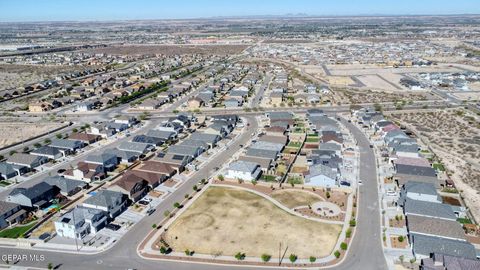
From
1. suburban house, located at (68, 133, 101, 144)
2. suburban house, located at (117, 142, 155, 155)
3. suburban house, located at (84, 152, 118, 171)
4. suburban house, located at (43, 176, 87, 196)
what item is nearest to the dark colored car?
suburban house, located at (43, 176, 87, 196)

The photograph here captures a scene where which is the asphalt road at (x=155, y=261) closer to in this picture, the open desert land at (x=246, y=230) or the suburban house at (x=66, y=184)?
the open desert land at (x=246, y=230)

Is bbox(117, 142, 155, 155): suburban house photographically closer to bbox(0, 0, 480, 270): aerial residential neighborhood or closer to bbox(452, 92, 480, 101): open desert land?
bbox(0, 0, 480, 270): aerial residential neighborhood

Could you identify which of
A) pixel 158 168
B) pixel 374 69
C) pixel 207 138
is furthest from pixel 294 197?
pixel 374 69

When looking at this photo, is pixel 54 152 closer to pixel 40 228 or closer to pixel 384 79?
pixel 40 228

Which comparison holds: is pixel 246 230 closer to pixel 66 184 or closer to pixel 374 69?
pixel 66 184

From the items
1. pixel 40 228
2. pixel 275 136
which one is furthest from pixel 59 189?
pixel 275 136

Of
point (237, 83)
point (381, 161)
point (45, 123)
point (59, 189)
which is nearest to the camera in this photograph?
point (59, 189)
